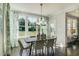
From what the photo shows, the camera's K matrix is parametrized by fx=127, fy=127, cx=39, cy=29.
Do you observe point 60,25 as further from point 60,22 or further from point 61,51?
point 61,51

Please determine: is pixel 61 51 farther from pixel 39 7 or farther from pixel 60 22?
pixel 39 7

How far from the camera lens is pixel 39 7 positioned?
7.18 feet

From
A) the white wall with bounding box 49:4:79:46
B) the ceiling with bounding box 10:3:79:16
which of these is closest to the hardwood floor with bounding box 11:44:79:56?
the white wall with bounding box 49:4:79:46

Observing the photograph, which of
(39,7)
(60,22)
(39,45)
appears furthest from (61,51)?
(39,7)

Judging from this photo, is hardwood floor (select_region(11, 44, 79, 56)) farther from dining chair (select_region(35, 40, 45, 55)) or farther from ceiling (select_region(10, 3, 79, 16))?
ceiling (select_region(10, 3, 79, 16))

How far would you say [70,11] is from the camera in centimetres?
216

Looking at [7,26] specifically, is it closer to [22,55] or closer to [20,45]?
[20,45]

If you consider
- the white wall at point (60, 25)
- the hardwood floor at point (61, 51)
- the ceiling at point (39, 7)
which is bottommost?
the hardwood floor at point (61, 51)

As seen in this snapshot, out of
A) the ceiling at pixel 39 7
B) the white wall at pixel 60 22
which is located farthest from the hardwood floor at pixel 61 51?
the ceiling at pixel 39 7

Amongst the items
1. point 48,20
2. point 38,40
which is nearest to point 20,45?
point 38,40

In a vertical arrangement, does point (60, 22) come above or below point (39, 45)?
above

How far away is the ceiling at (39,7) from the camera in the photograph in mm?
2176

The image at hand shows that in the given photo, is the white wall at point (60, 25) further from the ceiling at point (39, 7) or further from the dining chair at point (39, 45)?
the dining chair at point (39, 45)

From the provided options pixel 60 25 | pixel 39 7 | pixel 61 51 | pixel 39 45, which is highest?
pixel 39 7
